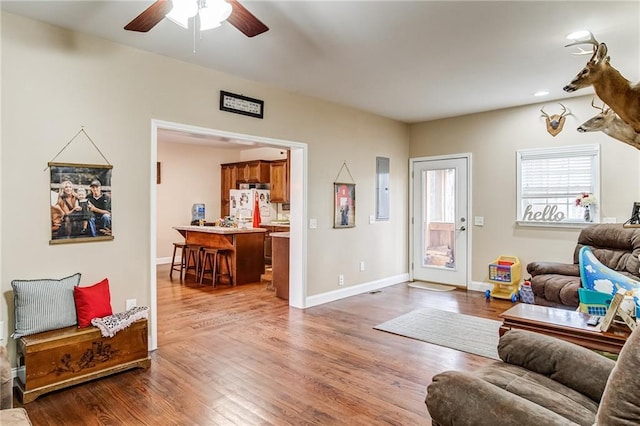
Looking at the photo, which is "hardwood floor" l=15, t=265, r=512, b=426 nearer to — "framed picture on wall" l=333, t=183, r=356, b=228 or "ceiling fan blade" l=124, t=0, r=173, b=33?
"framed picture on wall" l=333, t=183, r=356, b=228

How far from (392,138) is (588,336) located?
4518 mm

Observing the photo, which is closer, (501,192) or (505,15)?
(505,15)

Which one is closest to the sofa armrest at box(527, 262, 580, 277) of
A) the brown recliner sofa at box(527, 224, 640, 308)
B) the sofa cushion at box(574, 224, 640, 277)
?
the brown recliner sofa at box(527, 224, 640, 308)

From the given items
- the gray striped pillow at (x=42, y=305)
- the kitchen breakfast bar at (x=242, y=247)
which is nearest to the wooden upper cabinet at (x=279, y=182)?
the kitchen breakfast bar at (x=242, y=247)

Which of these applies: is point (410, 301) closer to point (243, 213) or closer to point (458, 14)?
point (458, 14)

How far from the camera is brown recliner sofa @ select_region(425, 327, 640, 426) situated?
1.10 meters

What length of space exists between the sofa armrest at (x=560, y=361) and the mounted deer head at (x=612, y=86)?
1.36m

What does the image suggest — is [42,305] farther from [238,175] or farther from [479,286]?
[238,175]

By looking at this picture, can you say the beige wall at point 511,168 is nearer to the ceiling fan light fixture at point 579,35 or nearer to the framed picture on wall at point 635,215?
the framed picture on wall at point 635,215

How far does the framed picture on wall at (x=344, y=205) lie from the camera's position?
5.37m

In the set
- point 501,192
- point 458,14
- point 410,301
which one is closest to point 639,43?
point 458,14

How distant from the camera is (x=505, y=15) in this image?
283cm

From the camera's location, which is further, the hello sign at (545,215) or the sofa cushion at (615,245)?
the hello sign at (545,215)

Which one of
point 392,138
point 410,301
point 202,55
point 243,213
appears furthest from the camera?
point 243,213
